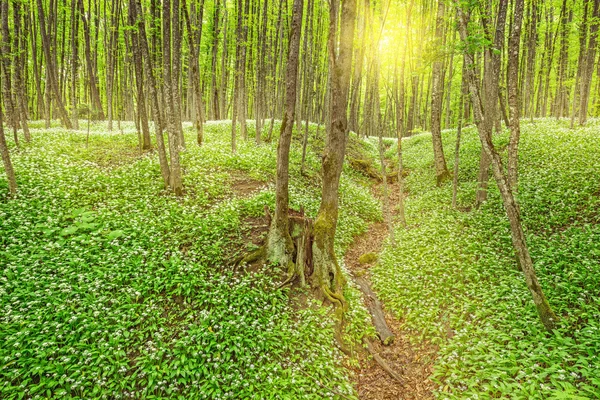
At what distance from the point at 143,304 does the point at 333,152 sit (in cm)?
642

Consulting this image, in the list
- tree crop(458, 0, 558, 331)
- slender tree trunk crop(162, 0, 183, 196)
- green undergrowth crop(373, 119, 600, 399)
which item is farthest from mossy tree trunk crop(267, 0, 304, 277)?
slender tree trunk crop(162, 0, 183, 196)

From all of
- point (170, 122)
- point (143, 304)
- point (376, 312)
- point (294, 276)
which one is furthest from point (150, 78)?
point (376, 312)

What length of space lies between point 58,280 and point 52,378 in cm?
254

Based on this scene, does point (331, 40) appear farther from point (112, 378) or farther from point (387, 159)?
point (387, 159)

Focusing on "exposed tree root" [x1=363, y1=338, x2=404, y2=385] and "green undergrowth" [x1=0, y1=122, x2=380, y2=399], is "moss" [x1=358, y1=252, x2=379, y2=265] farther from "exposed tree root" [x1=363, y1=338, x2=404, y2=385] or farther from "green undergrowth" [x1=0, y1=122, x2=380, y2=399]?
"exposed tree root" [x1=363, y1=338, x2=404, y2=385]

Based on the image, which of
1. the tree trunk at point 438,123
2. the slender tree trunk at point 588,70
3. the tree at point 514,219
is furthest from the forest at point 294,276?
the slender tree trunk at point 588,70

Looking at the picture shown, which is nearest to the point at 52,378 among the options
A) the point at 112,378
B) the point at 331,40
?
the point at 112,378

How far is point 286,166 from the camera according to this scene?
8.63 metres

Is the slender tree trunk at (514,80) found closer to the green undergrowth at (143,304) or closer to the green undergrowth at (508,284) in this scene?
the green undergrowth at (508,284)

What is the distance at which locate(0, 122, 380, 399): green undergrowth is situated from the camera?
5.52m

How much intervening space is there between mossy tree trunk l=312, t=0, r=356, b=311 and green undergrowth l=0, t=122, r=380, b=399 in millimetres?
879

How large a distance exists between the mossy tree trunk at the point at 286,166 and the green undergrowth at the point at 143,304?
651 mm

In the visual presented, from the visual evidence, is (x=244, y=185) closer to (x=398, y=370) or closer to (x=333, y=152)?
(x=333, y=152)

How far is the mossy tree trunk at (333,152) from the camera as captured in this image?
26.9 ft
